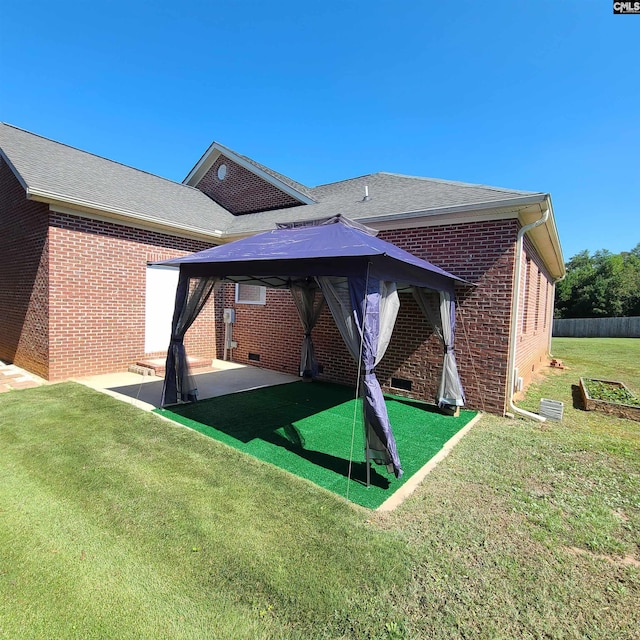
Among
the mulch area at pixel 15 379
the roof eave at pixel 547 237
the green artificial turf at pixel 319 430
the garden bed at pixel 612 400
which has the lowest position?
the green artificial turf at pixel 319 430

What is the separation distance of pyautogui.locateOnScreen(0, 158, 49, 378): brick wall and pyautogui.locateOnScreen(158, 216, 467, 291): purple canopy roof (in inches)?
156

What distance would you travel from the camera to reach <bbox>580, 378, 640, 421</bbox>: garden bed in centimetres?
607

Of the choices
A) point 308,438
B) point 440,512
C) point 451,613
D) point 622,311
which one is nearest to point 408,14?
point 308,438

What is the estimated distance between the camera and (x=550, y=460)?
13.8 feet

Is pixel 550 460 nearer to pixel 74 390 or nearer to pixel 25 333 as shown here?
pixel 74 390

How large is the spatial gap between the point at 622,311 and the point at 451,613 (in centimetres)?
3789

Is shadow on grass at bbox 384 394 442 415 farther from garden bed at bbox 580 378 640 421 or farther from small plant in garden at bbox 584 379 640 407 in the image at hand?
small plant in garden at bbox 584 379 640 407

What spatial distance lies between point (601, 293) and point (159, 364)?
36912 mm

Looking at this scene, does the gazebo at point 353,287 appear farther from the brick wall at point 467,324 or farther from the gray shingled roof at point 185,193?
the gray shingled roof at point 185,193

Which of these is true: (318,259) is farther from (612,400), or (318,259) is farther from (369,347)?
(612,400)

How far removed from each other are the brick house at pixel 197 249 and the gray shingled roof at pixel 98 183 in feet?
0.17

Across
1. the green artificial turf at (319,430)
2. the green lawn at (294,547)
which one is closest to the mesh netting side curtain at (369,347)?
the green artificial turf at (319,430)

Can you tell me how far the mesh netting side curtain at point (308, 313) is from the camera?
24.7 ft

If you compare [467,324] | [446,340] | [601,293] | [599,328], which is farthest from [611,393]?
[601,293]
